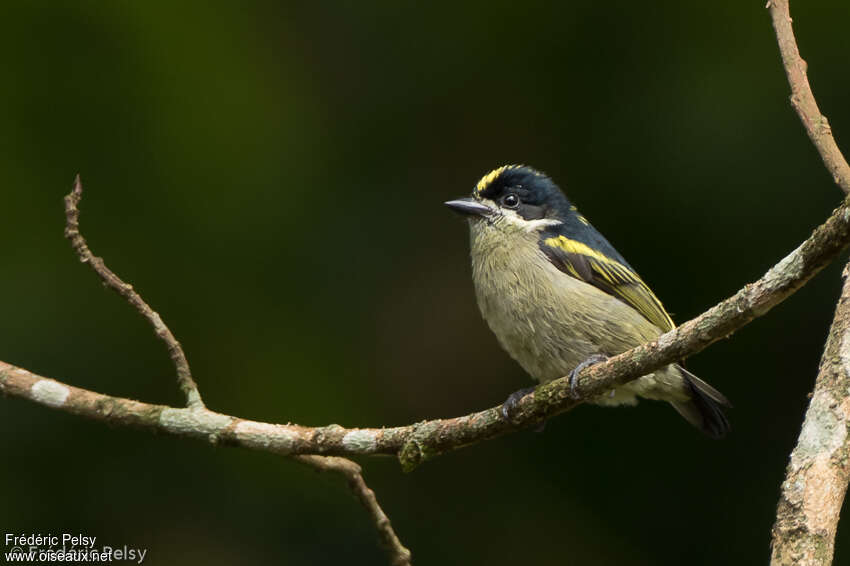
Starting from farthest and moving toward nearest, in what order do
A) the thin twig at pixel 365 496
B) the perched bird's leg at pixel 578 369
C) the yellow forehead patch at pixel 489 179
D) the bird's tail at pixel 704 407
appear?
the yellow forehead patch at pixel 489 179 → the bird's tail at pixel 704 407 → the thin twig at pixel 365 496 → the perched bird's leg at pixel 578 369

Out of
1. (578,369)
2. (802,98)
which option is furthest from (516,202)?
(802,98)

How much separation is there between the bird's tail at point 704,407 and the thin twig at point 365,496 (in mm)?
1401

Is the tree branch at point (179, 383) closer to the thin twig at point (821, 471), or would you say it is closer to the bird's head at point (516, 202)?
the bird's head at point (516, 202)

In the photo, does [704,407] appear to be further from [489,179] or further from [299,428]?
[299,428]

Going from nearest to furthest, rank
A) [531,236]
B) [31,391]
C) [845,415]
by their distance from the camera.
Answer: [845,415], [31,391], [531,236]

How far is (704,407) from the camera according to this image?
4395 mm

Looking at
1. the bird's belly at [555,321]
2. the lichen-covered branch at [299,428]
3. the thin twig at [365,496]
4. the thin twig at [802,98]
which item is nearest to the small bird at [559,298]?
the bird's belly at [555,321]

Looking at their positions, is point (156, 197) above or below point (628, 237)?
above

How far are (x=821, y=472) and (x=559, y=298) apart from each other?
70.7 inches

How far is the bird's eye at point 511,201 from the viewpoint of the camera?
4.80 meters

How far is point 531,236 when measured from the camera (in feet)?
15.0

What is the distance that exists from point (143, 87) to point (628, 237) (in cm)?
280

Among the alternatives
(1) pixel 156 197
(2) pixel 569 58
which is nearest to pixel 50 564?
(1) pixel 156 197

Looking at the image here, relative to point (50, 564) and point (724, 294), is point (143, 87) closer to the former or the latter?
point (50, 564)
